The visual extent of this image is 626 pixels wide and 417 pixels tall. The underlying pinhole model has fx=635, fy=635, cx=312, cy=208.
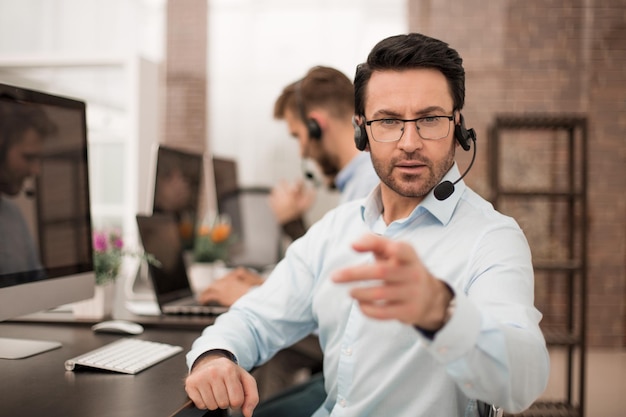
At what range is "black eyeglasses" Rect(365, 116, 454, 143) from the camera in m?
1.23

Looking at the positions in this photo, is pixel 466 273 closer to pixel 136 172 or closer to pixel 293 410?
pixel 293 410

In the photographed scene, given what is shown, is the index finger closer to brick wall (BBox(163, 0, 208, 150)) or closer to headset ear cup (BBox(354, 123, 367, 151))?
headset ear cup (BBox(354, 123, 367, 151))

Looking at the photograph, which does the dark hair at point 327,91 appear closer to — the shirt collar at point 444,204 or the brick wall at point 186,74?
the shirt collar at point 444,204

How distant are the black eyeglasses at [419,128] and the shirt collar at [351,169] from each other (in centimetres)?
95

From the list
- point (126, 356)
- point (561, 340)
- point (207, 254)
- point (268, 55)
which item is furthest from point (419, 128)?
point (268, 55)

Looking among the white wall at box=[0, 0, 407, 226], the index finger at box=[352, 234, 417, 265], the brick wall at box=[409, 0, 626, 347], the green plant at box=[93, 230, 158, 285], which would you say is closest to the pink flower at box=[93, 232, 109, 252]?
the green plant at box=[93, 230, 158, 285]

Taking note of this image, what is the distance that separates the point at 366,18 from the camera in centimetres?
484

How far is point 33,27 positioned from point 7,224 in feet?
13.7

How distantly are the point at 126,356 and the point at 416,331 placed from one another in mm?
793

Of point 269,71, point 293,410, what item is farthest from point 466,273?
point 269,71

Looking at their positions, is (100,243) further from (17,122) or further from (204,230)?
(204,230)

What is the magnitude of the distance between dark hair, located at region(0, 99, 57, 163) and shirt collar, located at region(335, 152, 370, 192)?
1098 millimetres

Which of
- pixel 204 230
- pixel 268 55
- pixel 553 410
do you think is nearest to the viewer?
pixel 204 230

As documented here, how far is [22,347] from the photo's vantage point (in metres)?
1.46
